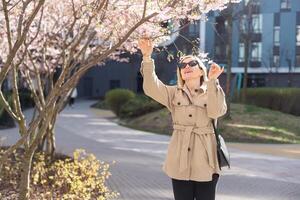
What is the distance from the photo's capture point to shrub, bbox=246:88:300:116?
27188 mm

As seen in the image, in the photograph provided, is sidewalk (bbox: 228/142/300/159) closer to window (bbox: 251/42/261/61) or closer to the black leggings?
the black leggings

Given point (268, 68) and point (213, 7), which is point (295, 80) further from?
point (213, 7)

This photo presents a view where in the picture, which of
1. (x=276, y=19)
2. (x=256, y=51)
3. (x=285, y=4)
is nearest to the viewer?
(x=285, y=4)

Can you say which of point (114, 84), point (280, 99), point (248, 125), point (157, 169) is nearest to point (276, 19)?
point (114, 84)

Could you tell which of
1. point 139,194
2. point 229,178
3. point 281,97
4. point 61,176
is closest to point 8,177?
point 61,176

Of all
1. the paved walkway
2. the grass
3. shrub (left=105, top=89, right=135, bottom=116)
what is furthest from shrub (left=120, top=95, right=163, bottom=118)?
the paved walkway

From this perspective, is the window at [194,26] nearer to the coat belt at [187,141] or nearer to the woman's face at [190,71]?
the woman's face at [190,71]

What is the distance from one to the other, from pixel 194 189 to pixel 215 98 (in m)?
0.76

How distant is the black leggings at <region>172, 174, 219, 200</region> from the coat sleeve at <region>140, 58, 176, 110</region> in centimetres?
64

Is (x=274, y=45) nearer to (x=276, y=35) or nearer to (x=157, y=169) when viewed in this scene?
(x=276, y=35)

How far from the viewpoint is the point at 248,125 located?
19656 mm

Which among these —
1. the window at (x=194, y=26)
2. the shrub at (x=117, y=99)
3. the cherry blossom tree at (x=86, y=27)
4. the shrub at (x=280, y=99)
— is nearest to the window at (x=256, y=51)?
the shrub at (x=280, y=99)

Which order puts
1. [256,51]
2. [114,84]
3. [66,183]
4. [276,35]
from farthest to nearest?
[114,84] → [256,51] → [276,35] → [66,183]

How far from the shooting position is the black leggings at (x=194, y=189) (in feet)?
15.1
